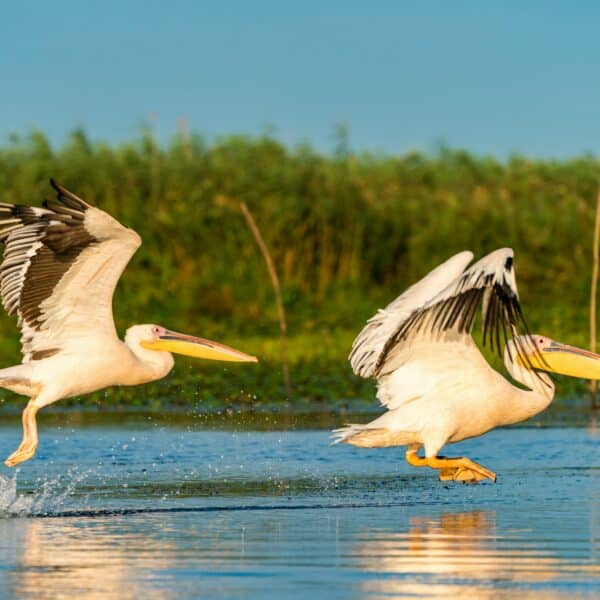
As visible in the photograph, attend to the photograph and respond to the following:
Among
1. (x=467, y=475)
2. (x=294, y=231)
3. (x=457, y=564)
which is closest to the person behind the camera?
(x=457, y=564)

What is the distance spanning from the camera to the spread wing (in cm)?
803

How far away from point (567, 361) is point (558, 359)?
0.05m

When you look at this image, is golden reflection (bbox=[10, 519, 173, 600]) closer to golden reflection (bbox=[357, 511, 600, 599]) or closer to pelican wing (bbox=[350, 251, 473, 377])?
golden reflection (bbox=[357, 511, 600, 599])

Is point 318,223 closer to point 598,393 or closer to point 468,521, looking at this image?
point 598,393

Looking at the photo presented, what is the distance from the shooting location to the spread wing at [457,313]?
26.3 ft

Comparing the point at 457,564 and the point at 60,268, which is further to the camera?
the point at 60,268

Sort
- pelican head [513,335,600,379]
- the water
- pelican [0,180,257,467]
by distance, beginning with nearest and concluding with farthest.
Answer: the water, pelican [0,180,257,467], pelican head [513,335,600,379]

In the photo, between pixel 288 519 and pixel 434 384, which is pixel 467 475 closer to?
pixel 434 384

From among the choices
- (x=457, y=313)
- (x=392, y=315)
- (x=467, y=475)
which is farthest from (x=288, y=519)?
(x=392, y=315)

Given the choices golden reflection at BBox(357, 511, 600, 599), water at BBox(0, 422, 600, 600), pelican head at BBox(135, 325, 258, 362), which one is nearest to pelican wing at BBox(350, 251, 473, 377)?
water at BBox(0, 422, 600, 600)

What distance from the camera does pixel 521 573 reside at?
654 cm

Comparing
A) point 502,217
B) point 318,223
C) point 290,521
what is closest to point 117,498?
point 290,521

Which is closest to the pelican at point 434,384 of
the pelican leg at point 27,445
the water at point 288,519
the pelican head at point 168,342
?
the water at point 288,519

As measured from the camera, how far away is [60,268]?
966 centimetres
